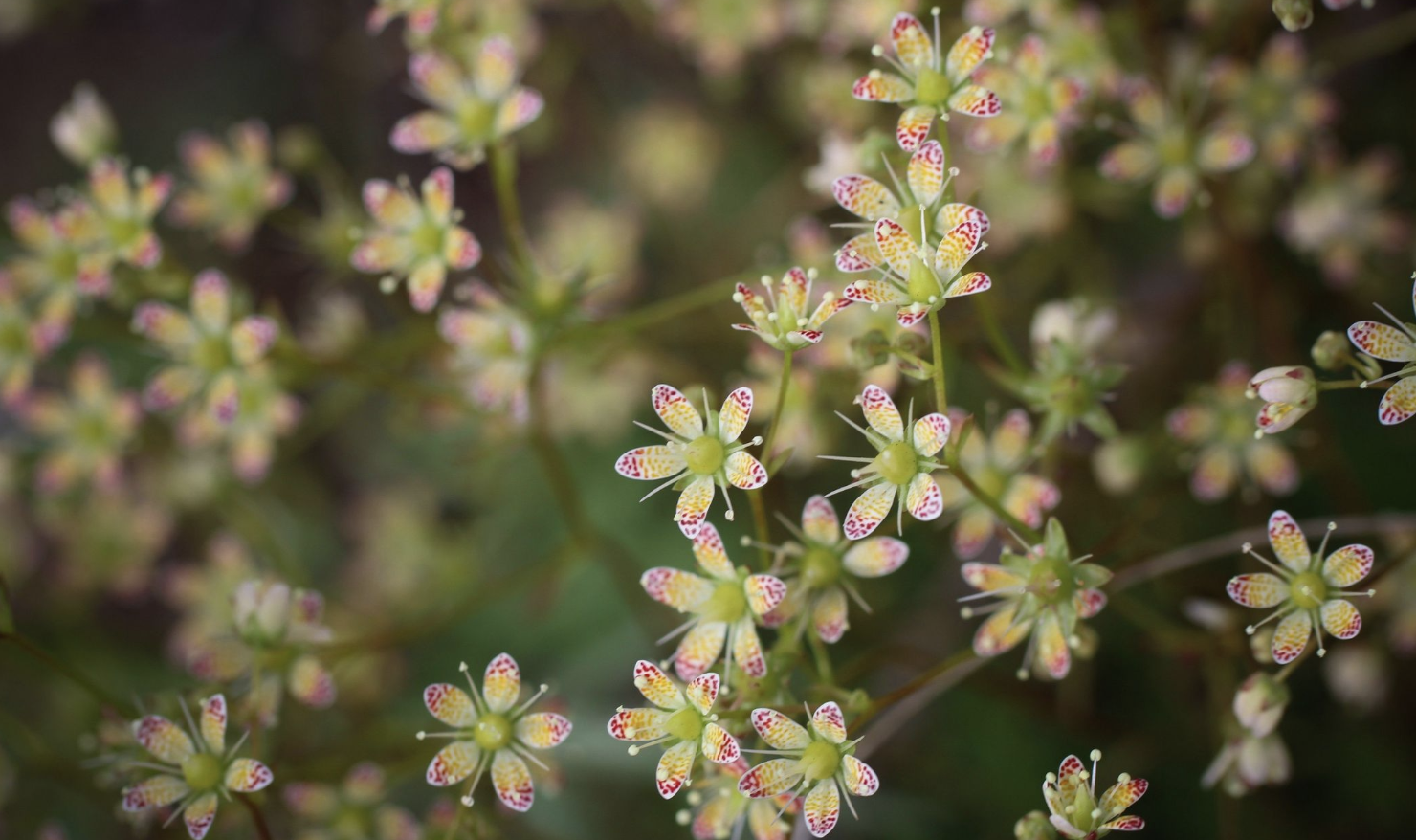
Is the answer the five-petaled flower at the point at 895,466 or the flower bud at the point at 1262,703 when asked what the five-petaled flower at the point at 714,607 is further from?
the flower bud at the point at 1262,703

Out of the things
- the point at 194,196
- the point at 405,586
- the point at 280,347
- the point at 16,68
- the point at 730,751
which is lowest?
the point at 405,586

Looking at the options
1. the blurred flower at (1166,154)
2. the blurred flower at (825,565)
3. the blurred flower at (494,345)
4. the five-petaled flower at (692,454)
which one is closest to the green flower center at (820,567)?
the blurred flower at (825,565)

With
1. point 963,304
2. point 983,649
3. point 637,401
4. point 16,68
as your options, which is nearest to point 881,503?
point 983,649

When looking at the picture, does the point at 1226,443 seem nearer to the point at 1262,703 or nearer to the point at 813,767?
the point at 1262,703

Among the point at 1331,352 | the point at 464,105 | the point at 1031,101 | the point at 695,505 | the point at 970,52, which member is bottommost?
the point at 1331,352

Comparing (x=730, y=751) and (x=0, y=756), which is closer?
(x=730, y=751)

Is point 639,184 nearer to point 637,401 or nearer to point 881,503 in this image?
point 637,401

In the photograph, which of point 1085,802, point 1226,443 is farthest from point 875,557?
point 1226,443
